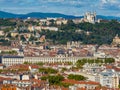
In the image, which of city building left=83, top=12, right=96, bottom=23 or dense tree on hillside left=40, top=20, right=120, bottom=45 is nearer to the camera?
dense tree on hillside left=40, top=20, right=120, bottom=45

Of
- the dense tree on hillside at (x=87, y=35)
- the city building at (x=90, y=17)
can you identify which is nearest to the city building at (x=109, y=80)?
the dense tree on hillside at (x=87, y=35)

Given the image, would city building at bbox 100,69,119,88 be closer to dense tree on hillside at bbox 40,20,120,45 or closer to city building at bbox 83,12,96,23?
dense tree on hillside at bbox 40,20,120,45

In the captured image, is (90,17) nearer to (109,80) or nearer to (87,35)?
(87,35)

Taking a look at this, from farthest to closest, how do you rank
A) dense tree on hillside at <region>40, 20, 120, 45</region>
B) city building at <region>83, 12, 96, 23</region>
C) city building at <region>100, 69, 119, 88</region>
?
city building at <region>83, 12, 96, 23</region>, dense tree on hillside at <region>40, 20, 120, 45</region>, city building at <region>100, 69, 119, 88</region>

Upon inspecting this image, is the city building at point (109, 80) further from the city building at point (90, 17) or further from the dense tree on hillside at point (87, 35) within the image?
the city building at point (90, 17)

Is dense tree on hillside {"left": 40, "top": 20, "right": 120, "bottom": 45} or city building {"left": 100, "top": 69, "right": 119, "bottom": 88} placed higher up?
city building {"left": 100, "top": 69, "right": 119, "bottom": 88}

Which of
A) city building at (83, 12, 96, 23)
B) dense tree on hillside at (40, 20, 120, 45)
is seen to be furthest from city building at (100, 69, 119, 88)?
city building at (83, 12, 96, 23)

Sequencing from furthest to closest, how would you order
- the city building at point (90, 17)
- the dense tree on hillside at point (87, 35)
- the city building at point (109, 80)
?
the city building at point (90, 17) → the dense tree on hillside at point (87, 35) → the city building at point (109, 80)

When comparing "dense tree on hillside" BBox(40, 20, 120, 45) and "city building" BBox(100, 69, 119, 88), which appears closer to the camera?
"city building" BBox(100, 69, 119, 88)

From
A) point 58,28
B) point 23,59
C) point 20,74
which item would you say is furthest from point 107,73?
point 58,28

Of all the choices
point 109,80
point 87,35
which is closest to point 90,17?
point 87,35

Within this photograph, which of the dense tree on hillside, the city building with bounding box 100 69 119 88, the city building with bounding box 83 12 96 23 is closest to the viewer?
the city building with bounding box 100 69 119 88

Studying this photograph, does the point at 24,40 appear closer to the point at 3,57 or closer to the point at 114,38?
the point at 114,38
